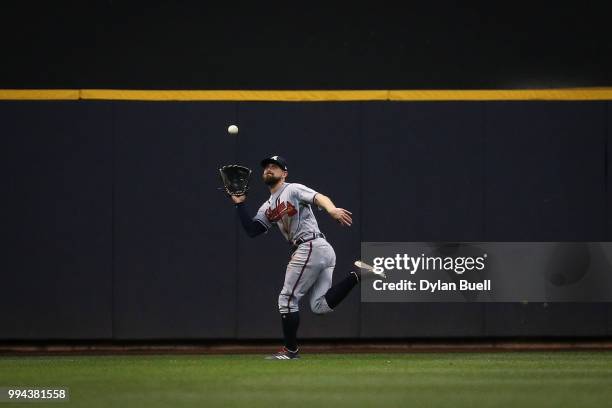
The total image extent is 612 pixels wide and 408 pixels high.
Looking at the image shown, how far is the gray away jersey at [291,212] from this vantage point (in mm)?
9547

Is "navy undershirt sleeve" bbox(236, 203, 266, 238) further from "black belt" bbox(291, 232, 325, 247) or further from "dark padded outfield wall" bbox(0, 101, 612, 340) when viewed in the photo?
"dark padded outfield wall" bbox(0, 101, 612, 340)

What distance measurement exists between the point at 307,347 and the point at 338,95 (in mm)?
2526

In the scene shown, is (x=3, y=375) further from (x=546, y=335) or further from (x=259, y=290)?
(x=546, y=335)

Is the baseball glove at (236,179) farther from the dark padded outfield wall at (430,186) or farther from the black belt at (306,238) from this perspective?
the dark padded outfield wall at (430,186)

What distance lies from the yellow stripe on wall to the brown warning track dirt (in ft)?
8.00

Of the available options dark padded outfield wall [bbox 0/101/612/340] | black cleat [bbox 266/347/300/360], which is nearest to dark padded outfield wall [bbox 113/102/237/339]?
dark padded outfield wall [bbox 0/101/612/340]

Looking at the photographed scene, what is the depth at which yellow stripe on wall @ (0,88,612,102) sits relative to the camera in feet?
36.8

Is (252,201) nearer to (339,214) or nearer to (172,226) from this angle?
(172,226)

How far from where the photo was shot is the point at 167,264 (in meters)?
11.2

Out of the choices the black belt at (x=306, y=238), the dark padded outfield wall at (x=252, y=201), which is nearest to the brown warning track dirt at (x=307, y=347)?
the dark padded outfield wall at (x=252, y=201)
